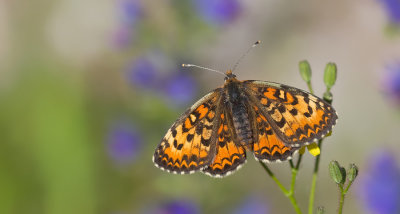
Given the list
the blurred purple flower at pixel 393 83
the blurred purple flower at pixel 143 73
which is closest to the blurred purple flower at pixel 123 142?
the blurred purple flower at pixel 143 73

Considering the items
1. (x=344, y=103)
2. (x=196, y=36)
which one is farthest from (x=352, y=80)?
(x=196, y=36)

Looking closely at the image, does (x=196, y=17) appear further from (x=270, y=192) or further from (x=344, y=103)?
(x=344, y=103)

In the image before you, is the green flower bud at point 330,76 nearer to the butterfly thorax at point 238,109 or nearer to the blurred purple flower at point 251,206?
the butterfly thorax at point 238,109

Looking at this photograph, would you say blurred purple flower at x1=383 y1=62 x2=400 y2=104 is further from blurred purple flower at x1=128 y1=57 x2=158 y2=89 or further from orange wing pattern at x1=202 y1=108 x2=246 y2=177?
orange wing pattern at x1=202 y1=108 x2=246 y2=177

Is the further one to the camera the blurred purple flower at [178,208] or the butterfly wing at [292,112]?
the blurred purple flower at [178,208]

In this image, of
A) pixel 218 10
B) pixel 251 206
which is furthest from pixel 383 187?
pixel 218 10
